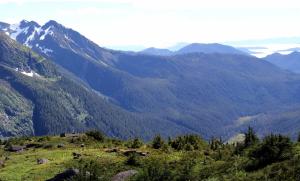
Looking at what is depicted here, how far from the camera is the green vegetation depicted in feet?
169

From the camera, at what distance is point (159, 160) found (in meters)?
64.5

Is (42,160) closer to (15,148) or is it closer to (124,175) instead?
(124,175)

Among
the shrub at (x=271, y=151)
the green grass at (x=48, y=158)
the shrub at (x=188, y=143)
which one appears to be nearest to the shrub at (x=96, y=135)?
the green grass at (x=48, y=158)

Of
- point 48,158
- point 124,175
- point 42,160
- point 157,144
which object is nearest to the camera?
point 124,175

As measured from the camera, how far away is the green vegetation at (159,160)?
51.5 metres

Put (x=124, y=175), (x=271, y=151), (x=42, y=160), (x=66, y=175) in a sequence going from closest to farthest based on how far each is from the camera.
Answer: (x=271, y=151), (x=66, y=175), (x=124, y=175), (x=42, y=160)

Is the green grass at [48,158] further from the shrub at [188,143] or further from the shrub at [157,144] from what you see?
the shrub at [188,143]

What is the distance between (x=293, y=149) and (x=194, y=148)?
27.8 meters

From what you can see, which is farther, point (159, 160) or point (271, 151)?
point (159, 160)

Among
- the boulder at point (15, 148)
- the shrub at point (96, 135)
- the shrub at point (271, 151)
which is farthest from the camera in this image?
the shrub at point (96, 135)

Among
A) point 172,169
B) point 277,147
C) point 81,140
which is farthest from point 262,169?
point 81,140

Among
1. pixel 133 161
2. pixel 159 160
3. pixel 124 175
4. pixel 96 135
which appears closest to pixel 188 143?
pixel 159 160

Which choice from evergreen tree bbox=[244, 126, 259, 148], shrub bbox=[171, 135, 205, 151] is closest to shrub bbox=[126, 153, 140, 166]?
evergreen tree bbox=[244, 126, 259, 148]

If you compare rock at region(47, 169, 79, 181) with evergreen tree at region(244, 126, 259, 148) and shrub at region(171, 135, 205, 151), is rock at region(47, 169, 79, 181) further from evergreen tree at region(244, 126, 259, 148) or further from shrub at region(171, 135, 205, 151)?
shrub at region(171, 135, 205, 151)
